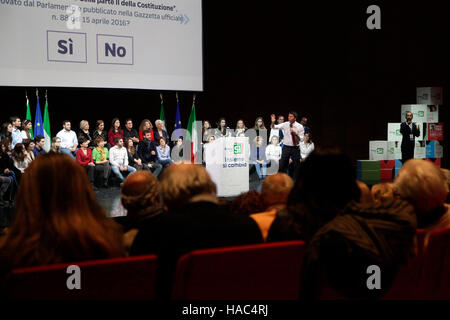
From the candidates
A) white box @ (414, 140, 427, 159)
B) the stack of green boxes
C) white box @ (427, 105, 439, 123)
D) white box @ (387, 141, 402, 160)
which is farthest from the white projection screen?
white box @ (427, 105, 439, 123)

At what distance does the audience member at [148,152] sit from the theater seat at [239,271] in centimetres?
635

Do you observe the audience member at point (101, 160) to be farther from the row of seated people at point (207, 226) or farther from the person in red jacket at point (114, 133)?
the row of seated people at point (207, 226)

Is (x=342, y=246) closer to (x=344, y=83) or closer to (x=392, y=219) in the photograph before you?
(x=392, y=219)

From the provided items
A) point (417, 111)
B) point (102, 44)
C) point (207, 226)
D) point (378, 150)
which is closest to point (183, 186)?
point (207, 226)

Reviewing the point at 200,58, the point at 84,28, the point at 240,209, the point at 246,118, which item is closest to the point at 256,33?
the point at 246,118

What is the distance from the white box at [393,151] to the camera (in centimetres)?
909

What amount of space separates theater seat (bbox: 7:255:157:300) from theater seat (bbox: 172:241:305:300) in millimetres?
102

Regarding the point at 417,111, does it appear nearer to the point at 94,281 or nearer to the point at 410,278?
the point at 410,278

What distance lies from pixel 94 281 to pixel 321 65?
9.17 metres

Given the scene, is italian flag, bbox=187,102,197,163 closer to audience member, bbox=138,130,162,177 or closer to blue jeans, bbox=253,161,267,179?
audience member, bbox=138,130,162,177

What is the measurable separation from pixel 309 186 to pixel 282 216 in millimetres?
139

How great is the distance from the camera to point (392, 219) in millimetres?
1497
